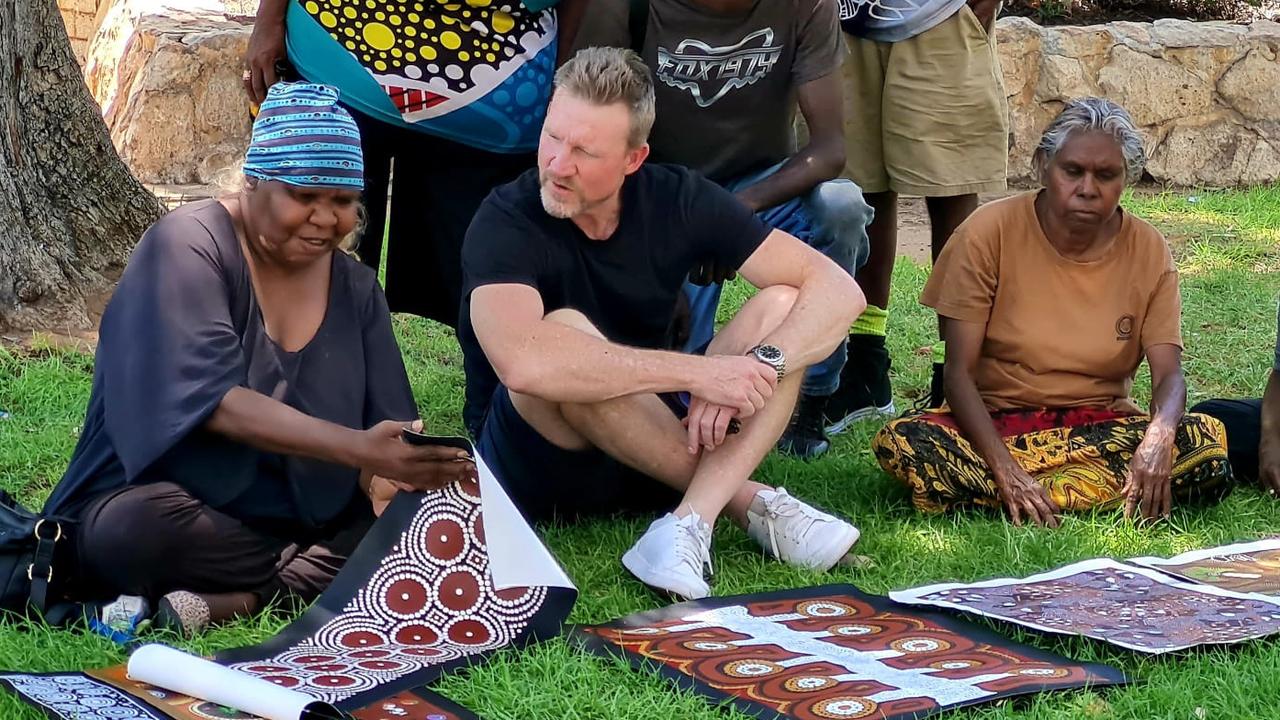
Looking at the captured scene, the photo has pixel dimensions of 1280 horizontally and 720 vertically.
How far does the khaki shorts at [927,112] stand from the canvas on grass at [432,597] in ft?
8.15

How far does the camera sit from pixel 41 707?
2750mm

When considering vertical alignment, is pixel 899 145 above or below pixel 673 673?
above

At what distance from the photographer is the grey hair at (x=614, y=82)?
3.64m

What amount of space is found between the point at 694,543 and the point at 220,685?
4.06ft

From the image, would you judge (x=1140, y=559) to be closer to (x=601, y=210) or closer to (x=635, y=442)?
(x=635, y=442)

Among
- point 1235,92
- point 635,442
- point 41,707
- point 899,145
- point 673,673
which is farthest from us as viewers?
point 1235,92

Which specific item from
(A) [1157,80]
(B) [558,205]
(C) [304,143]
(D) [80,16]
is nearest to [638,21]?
(B) [558,205]

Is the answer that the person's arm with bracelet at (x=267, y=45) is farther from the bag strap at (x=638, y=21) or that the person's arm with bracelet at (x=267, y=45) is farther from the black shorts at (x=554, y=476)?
the black shorts at (x=554, y=476)

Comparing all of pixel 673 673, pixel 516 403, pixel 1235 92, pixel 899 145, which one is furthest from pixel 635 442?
pixel 1235 92

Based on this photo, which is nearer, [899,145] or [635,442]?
[635,442]

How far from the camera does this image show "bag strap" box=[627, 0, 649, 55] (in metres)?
4.56

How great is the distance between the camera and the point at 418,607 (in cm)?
328

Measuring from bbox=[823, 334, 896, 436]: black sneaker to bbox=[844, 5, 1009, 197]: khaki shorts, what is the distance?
0.56 metres

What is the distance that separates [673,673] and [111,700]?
1.05 meters
